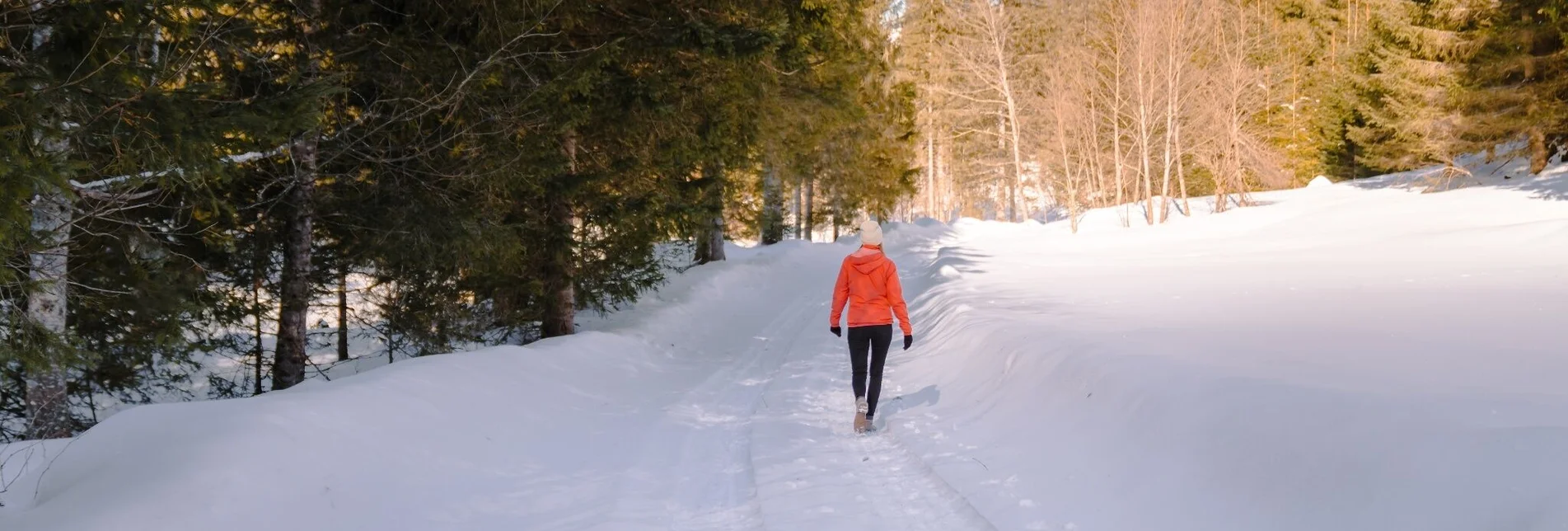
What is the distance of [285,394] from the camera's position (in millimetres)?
5680

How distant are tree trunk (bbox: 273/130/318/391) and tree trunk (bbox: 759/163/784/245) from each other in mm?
11458

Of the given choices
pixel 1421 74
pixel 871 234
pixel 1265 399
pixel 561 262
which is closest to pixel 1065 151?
pixel 1421 74

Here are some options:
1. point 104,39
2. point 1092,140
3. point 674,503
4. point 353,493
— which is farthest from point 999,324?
point 1092,140

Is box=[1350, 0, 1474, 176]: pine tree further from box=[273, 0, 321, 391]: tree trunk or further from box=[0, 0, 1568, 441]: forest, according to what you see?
box=[273, 0, 321, 391]: tree trunk

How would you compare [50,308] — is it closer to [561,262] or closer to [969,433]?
[561,262]

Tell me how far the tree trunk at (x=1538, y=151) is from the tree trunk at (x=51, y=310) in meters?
28.5

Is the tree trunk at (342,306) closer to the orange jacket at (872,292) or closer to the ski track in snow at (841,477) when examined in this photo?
the ski track in snow at (841,477)

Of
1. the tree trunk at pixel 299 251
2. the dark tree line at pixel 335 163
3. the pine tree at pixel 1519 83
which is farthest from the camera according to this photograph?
the pine tree at pixel 1519 83

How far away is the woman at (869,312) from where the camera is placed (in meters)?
7.19

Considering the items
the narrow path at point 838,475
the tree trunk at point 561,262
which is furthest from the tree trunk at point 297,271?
the narrow path at point 838,475

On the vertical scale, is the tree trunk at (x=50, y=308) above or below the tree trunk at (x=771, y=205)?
below

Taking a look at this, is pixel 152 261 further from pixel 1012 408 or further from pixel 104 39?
pixel 1012 408

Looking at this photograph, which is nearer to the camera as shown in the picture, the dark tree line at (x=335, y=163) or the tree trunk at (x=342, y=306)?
the dark tree line at (x=335, y=163)

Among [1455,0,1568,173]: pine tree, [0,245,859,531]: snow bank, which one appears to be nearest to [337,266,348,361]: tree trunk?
[0,245,859,531]: snow bank
